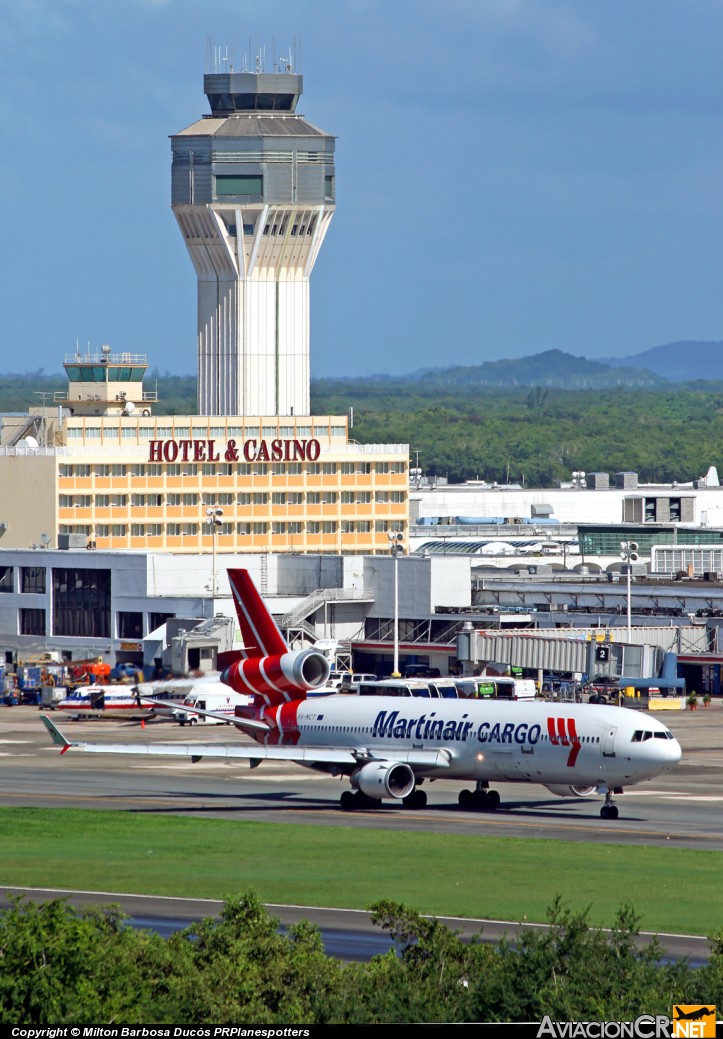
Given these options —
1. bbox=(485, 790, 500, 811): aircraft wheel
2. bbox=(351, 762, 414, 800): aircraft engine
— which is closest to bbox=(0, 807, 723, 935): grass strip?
bbox=(351, 762, 414, 800): aircraft engine

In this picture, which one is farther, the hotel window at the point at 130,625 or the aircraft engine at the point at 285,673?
the hotel window at the point at 130,625

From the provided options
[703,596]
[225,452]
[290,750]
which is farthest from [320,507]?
[290,750]

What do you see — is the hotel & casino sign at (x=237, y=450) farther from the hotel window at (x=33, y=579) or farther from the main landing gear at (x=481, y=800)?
the main landing gear at (x=481, y=800)

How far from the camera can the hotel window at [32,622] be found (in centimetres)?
16800

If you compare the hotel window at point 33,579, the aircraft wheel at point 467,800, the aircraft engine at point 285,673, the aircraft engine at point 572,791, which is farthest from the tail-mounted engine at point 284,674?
the hotel window at point 33,579

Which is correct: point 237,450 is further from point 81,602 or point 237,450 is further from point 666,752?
point 666,752

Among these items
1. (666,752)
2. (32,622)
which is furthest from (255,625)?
(32,622)

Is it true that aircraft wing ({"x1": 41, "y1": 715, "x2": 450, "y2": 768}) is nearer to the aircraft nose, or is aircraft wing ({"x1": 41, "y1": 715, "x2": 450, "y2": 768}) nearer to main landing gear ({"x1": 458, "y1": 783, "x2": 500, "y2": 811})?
main landing gear ({"x1": 458, "y1": 783, "x2": 500, "y2": 811})

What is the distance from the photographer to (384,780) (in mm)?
84438

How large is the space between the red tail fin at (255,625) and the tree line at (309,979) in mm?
53996

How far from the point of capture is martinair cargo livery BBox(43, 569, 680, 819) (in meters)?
79.6

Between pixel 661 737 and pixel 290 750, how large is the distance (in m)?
16.6

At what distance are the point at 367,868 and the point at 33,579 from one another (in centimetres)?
10510

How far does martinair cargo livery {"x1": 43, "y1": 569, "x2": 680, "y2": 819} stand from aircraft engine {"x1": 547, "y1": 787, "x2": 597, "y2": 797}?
0.08 m
